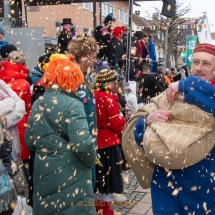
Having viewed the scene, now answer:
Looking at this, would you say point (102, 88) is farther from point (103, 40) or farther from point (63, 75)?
point (103, 40)

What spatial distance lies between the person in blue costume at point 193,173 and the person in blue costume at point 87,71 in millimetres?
1342

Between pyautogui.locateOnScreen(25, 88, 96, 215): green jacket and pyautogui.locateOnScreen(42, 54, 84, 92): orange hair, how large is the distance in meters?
0.07

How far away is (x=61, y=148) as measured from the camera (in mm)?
3525

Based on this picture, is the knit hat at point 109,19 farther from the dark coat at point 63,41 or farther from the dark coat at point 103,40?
the dark coat at point 63,41

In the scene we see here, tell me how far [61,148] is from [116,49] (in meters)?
5.21

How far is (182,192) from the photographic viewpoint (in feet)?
9.48

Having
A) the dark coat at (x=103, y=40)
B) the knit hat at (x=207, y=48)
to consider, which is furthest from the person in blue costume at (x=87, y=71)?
the dark coat at (x=103, y=40)

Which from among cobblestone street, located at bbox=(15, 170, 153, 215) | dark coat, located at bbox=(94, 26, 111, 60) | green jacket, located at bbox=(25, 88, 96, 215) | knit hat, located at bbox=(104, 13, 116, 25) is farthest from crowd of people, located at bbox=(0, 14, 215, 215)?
knit hat, located at bbox=(104, 13, 116, 25)

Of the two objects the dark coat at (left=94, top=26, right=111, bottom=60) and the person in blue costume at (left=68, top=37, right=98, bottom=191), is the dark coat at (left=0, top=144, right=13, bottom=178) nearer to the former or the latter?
the person in blue costume at (left=68, top=37, right=98, bottom=191)

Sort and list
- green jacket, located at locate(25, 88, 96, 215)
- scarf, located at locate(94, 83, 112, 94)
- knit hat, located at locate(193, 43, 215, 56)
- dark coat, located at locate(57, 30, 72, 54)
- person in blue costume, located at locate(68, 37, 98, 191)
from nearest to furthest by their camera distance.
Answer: knit hat, located at locate(193, 43, 215, 56) → green jacket, located at locate(25, 88, 96, 215) → person in blue costume, located at locate(68, 37, 98, 191) → scarf, located at locate(94, 83, 112, 94) → dark coat, located at locate(57, 30, 72, 54)

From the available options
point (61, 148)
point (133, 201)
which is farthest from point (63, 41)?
point (61, 148)

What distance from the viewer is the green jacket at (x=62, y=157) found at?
344 centimetres

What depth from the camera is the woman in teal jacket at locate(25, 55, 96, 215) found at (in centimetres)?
345

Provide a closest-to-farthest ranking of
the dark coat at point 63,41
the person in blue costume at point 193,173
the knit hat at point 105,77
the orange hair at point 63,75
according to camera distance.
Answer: the person in blue costume at point 193,173, the orange hair at point 63,75, the knit hat at point 105,77, the dark coat at point 63,41
